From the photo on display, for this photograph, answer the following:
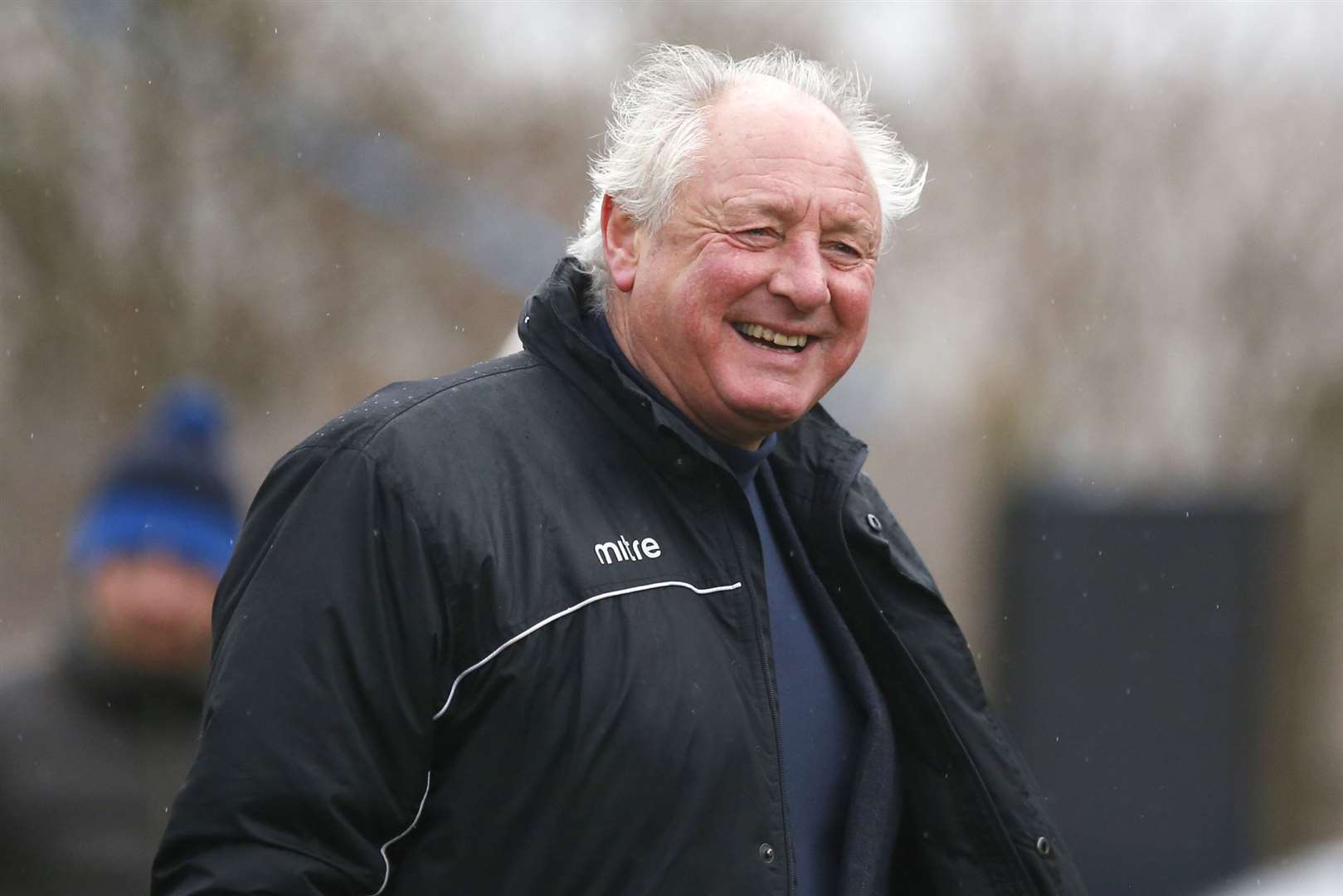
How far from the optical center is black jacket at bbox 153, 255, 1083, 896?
228 centimetres

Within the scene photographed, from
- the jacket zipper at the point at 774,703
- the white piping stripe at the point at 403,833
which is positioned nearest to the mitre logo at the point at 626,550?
the jacket zipper at the point at 774,703

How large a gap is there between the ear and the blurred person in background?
1.98 m

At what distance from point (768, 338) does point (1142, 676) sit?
8127 millimetres

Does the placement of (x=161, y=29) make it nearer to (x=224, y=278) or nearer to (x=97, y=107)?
(x=97, y=107)

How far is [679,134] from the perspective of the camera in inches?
113

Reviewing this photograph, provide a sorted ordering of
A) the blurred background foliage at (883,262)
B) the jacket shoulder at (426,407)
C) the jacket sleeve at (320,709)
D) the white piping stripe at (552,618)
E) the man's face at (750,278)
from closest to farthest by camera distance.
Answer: the jacket sleeve at (320,709), the white piping stripe at (552,618), the jacket shoulder at (426,407), the man's face at (750,278), the blurred background foliage at (883,262)

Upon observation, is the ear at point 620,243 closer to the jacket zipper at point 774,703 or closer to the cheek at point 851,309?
the cheek at point 851,309

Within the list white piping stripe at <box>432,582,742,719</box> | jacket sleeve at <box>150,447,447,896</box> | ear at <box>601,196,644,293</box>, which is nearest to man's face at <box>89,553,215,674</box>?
ear at <box>601,196,644,293</box>

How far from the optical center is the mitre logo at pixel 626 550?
8.20 ft

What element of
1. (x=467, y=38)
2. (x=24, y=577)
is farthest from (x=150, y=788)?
(x=467, y=38)

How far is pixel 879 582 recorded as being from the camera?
299 centimetres

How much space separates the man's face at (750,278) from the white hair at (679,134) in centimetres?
3

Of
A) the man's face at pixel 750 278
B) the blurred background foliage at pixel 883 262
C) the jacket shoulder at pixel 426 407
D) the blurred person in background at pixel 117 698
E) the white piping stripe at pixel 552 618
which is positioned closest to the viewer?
the white piping stripe at pixel 552 618

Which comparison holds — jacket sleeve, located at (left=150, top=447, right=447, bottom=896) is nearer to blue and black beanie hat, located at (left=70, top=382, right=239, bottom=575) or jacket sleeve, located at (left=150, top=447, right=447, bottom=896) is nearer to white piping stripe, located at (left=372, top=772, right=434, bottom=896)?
white piping stripe, located at (left=372, top=772, right=434, bottom=896)
